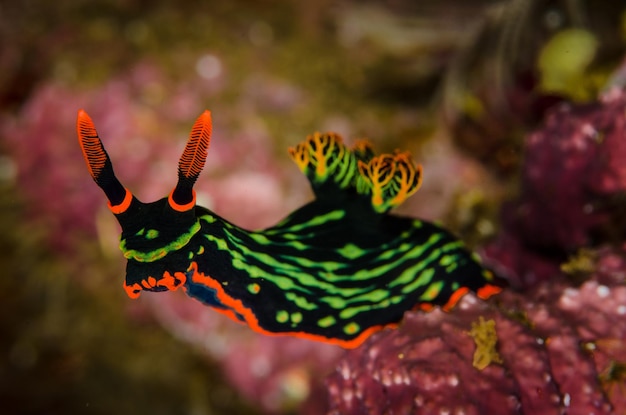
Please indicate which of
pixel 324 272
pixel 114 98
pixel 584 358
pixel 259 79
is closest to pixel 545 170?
pixel 584 358

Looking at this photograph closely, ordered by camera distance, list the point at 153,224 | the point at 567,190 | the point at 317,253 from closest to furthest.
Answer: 1. the point at 153,224
2. the point at 317,253
3. the point at 567,190

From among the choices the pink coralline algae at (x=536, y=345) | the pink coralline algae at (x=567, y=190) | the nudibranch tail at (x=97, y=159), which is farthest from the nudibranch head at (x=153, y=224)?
the pink coralline algae at (x=567, y=190)

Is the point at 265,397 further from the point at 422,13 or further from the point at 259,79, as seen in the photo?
the point at 422,13

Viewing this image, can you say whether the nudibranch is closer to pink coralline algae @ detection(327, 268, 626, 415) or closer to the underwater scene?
the underwater scene

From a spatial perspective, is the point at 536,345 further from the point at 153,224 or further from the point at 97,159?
the point at 97,159

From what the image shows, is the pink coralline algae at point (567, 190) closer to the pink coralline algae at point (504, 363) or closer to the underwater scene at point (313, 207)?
the underwater scene at point (313, 207)

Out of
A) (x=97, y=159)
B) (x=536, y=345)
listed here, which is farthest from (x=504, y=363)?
(x=97, y=159)
